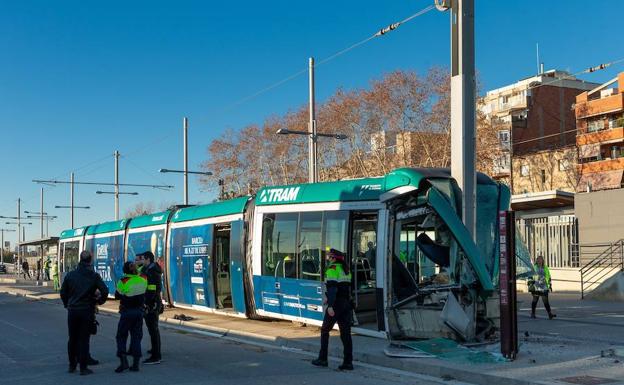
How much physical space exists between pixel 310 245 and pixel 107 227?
47.7 ft

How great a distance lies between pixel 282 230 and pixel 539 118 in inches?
2394

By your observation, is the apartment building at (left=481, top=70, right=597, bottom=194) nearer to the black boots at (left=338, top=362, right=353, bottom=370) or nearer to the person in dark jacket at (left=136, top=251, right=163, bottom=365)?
the person in dark jacket at (left=136, top=251, right=163, bottom=365)

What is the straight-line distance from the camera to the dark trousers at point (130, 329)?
31.8 feet

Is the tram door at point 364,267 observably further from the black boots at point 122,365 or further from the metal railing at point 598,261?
the metal railing at point 598,261

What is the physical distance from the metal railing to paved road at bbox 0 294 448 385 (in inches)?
613

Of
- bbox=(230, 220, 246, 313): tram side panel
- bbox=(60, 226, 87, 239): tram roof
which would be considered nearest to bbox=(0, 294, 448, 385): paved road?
bbox=(230, 220, 246, 313): tram side panel

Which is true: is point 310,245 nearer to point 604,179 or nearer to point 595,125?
point 604,179

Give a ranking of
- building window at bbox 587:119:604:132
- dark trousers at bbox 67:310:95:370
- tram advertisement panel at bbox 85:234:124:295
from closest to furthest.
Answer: dark trousers at bbox 67:310:95:370
tram advertisement panel at bbox 85:234:124:295
building window at bbox 587:119:604:132

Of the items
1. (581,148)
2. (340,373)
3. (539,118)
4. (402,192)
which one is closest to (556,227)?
(402,192)

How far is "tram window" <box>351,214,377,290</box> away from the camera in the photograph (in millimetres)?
12852

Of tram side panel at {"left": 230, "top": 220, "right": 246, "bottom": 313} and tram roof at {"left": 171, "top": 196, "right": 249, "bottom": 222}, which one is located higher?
tram roof at {"left": 171, "top": 196, "right": 249, "bottom": 222}

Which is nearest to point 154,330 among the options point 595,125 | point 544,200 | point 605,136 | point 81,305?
point 81,305

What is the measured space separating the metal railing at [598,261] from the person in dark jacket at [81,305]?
1832 cm

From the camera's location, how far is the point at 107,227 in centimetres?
2536
